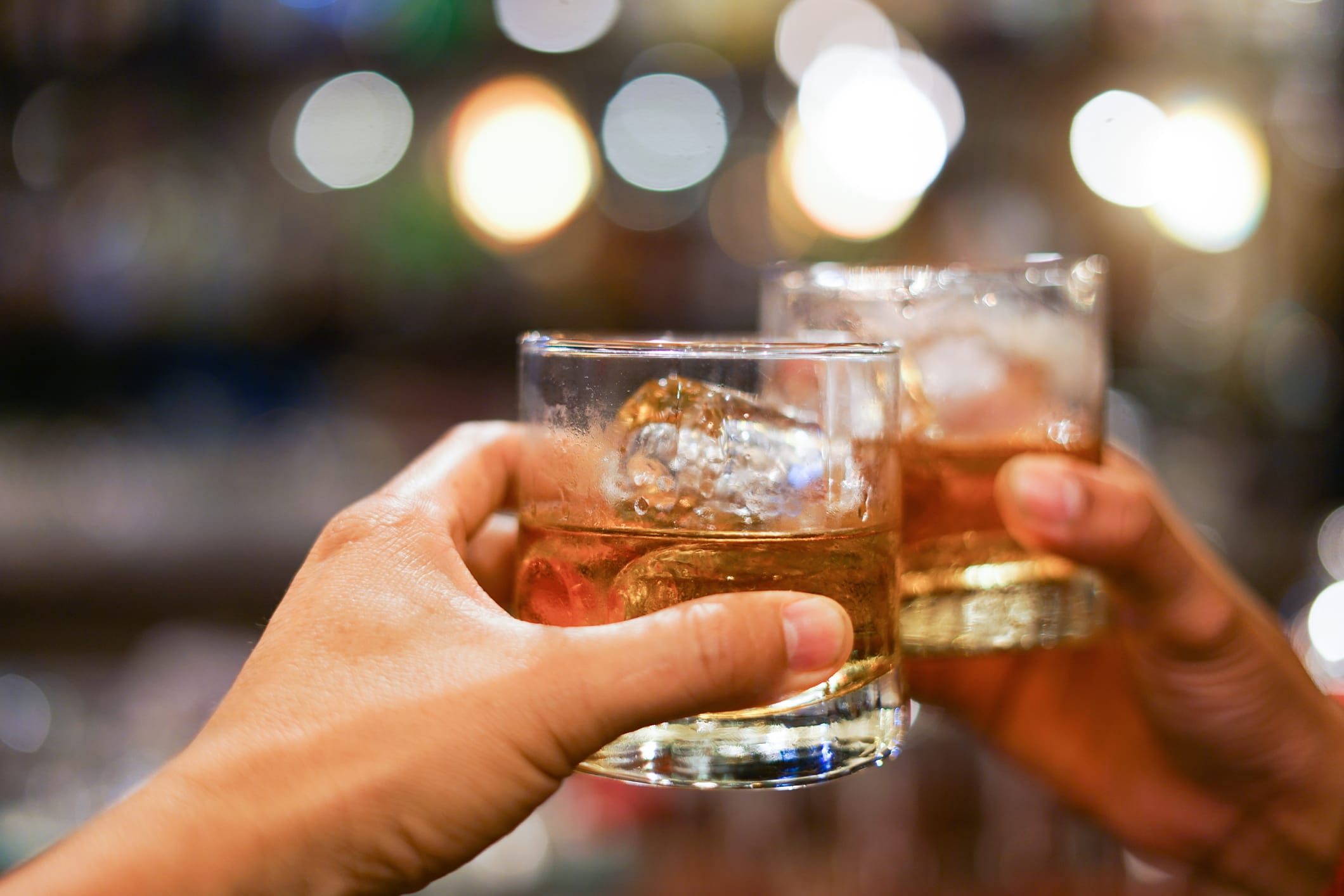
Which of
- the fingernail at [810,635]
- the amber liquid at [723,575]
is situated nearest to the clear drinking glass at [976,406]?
the amber liquid at [723,575]

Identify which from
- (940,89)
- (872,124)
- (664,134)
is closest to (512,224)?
(664,134)

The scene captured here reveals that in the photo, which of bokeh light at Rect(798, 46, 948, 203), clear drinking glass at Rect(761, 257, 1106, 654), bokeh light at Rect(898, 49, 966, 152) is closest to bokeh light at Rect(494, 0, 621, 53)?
bokeh light at Rect(798, 46, 948, 203)

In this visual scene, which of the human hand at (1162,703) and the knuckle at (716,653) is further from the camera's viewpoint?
the human hand at (1162,703)

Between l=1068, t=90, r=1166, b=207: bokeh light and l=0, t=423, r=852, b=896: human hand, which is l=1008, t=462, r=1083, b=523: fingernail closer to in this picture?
l=0, t=423, r=852, b=896: human hand

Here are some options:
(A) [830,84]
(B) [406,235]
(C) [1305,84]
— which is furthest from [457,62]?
(C) [1305,84]

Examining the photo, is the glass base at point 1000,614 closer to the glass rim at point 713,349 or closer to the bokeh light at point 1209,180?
the glass rim at point 713,349

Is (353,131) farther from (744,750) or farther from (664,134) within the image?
(744,750)
